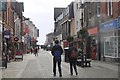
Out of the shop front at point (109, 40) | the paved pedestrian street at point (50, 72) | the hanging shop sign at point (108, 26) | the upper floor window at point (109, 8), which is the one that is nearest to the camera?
the paved pedestrian street at point (50, 72)

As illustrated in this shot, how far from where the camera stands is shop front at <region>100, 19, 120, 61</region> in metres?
34.8

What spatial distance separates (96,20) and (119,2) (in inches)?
424

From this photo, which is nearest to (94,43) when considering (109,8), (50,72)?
(109,8)

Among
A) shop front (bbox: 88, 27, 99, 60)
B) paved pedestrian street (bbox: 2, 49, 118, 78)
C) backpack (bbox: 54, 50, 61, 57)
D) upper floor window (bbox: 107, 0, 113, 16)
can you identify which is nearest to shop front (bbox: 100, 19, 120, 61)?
upper floor window (bbox: 107, 0, 113, 16)

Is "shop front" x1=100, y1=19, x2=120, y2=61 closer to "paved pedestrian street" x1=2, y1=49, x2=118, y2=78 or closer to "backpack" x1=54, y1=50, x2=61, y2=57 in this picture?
"paved pedestrian street" x1=2, y1=49, x2=118, y2=78

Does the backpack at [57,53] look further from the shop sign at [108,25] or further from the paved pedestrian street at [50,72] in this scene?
the shop sign at [108,25]

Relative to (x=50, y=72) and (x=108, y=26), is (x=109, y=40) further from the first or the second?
(x=50, y=72)

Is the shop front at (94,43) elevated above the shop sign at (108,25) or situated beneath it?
situated beneath

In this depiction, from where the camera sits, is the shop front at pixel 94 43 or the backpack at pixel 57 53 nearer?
the backpack at pixel 57 53

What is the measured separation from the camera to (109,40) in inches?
1474

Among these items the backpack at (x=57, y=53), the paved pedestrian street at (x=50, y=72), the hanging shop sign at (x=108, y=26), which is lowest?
the paved pedestrian street at (x=50, y=72)

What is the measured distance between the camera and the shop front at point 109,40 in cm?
3475

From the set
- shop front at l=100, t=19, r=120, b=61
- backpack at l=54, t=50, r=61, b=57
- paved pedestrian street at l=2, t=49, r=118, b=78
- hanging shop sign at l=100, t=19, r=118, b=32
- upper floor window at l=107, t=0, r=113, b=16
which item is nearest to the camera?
backpack at l=54, t=50, r=61, b=57

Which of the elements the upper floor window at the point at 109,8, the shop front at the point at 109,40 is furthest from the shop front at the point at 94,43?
the upper floor window at the point at 109,8
